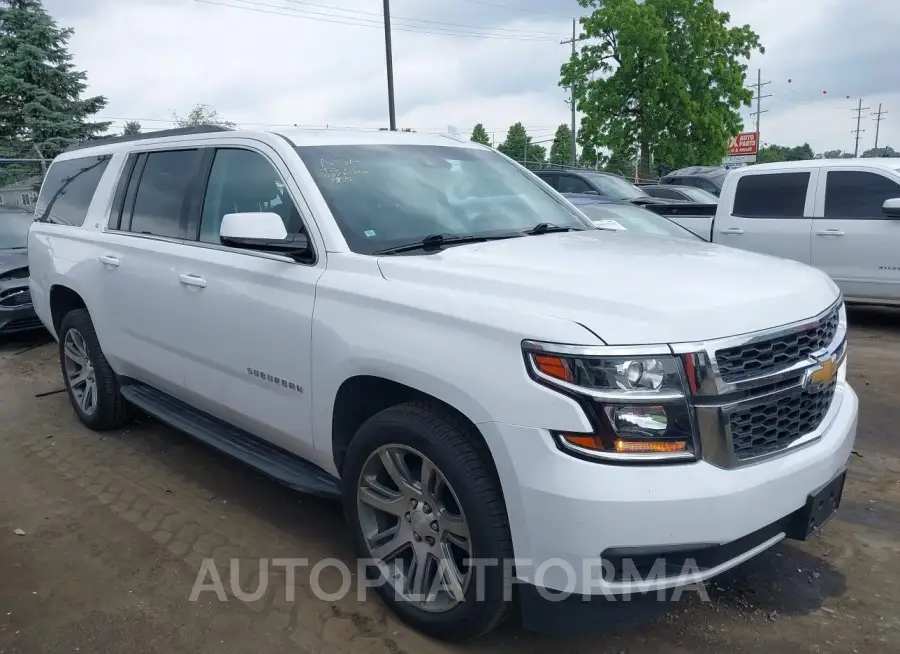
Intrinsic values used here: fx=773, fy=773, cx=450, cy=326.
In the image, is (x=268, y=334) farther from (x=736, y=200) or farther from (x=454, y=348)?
(x=736, y=200)

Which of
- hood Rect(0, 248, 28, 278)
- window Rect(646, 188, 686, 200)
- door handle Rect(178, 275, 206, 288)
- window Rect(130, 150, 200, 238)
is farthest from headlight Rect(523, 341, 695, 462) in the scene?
window Rect(646, 188, 686, 200)

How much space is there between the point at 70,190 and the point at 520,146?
57549 millimetres

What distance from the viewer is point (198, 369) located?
3.88 m

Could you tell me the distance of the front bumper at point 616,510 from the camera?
2.26 metres

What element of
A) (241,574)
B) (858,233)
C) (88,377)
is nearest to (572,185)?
(858,233)

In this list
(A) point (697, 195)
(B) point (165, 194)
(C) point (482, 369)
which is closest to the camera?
(C) point (482, 369)

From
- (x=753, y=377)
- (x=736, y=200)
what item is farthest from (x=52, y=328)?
(x=736, y=200)

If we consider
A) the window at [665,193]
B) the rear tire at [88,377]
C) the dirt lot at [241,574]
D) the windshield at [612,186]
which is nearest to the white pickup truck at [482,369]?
the dirt lot at [241,574]

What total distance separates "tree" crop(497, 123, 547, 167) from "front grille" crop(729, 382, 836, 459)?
46233mm

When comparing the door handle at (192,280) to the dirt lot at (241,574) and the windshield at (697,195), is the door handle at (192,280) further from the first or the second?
the windshield at (697,195)

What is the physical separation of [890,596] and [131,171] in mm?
4556

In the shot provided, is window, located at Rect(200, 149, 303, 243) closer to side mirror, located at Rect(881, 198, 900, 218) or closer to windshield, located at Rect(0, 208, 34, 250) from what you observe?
windshield, located at Rect(0, 208, 34, 250)

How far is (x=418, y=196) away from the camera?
355cm

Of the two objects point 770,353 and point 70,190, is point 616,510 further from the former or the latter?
point 70,190
